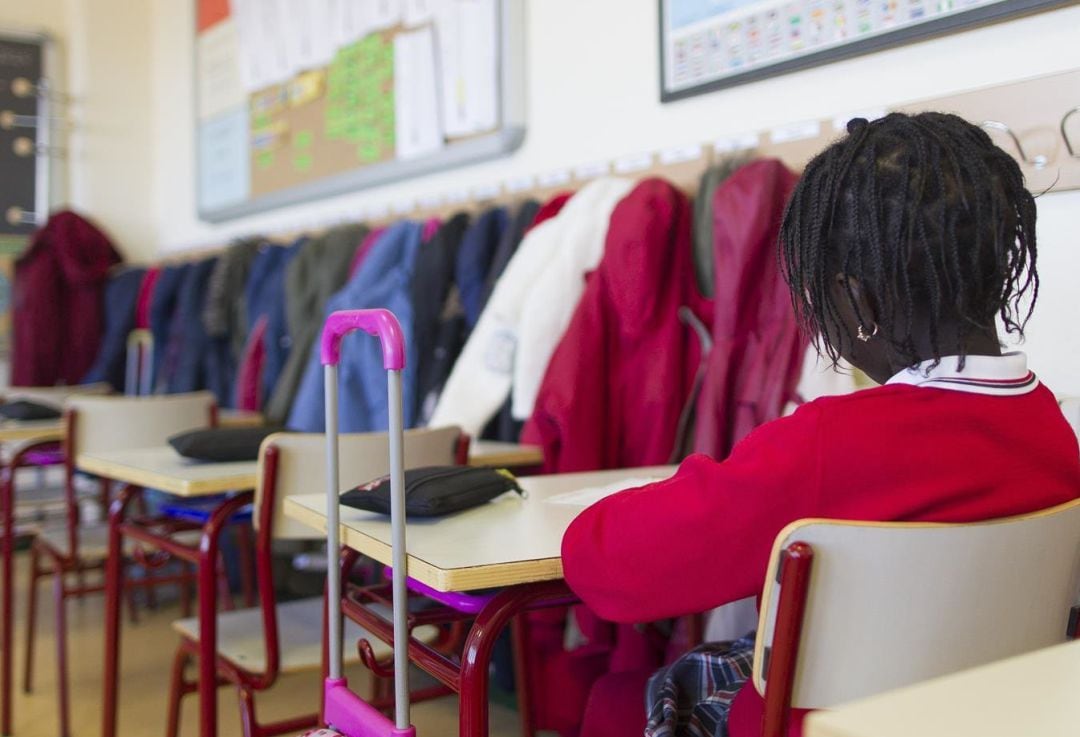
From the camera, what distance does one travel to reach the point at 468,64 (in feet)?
10.2

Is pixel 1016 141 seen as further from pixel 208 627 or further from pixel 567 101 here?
pixel 208 627

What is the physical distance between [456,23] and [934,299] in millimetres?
2504

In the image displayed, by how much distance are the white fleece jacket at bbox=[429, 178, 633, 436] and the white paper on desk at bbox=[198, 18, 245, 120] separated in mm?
2496

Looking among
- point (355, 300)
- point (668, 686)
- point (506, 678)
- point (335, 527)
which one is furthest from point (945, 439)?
Result: point (355, 300)

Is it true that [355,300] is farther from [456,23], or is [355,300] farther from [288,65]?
[288,65]

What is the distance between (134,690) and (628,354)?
156cm

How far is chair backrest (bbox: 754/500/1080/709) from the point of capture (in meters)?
0.86

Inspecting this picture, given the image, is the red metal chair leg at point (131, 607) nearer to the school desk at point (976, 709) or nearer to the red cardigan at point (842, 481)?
the red cardigan at point (842, 481)

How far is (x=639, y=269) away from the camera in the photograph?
85.5 inches

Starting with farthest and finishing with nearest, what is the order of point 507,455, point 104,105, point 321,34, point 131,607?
point 104,105 → point 321,34 → point 131,607 → point 507,455

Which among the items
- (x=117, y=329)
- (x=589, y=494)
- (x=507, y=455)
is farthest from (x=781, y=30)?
(x=117, y=329)

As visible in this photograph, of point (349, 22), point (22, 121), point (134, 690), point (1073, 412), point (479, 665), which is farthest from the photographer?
point (22, 121)

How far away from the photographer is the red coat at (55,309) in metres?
4.62

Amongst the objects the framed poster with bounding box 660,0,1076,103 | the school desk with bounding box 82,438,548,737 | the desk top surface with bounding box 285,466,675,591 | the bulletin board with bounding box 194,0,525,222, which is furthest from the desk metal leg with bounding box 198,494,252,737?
the bulletin board with bounding box 194,0,525,222
